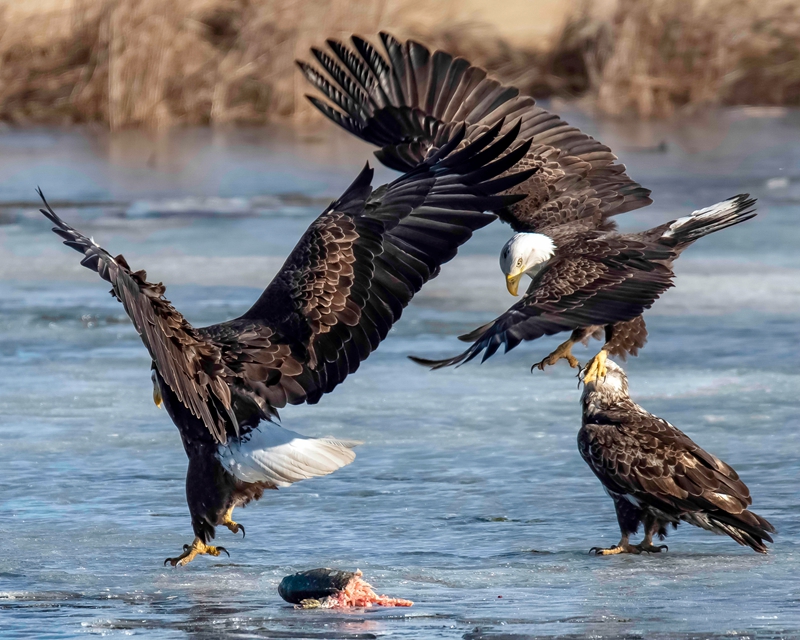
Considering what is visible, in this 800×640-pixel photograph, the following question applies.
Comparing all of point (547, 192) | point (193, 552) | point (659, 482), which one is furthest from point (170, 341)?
point (547, 192)

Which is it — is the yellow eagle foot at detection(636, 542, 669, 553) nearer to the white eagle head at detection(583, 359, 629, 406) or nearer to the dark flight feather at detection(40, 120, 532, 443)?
the white eagle head at detection(583, 359, 629, 406)

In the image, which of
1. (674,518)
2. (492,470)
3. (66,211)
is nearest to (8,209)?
(66,211)

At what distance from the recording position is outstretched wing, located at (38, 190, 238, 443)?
395 cm

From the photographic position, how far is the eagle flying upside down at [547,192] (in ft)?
15.9

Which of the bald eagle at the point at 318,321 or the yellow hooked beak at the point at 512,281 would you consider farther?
the yellow hooked beak at the point at 512,281

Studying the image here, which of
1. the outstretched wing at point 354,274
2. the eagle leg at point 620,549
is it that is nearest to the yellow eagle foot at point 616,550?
the eagle leg at point 620,549

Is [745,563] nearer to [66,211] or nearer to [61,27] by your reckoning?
[66,211]

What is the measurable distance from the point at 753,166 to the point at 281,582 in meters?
8.55

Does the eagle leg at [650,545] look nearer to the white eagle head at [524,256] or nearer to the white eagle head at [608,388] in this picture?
the white eagle head at [608,388]

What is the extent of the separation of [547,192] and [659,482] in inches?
70.7

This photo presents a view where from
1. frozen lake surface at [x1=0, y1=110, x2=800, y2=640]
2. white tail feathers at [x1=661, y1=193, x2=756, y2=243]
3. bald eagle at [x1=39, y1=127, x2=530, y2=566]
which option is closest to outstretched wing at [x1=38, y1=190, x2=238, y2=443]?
bald eagle at [x1=39, y1=127, x2=530, y2=566]

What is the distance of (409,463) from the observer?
5.15m

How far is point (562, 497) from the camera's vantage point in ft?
15.8

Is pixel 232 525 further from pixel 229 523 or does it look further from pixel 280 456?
pixel 280 456
